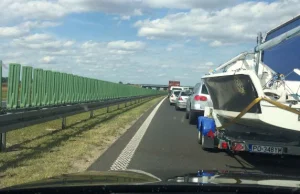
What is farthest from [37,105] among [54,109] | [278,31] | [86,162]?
[278,31]

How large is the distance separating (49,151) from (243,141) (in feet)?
14.9

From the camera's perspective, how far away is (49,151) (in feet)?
34.2

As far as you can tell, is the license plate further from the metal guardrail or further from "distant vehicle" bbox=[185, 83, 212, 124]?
"distant vehicle" bbox=[185, 83, 212, 124]

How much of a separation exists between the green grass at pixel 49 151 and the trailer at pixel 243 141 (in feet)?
8.74

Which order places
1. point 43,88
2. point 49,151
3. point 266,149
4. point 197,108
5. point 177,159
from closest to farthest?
point 266,149, point 177,159, point 49,151, point 43,88, point 197,108

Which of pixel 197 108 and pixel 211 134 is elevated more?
pixel 197 108

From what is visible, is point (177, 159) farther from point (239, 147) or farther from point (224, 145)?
point (239, 147)

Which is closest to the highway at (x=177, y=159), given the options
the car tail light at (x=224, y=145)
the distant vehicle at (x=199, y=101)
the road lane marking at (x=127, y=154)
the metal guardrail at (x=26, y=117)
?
the road lane marking at (x=127, y=154)

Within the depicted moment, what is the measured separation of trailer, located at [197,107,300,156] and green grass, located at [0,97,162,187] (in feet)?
8.74

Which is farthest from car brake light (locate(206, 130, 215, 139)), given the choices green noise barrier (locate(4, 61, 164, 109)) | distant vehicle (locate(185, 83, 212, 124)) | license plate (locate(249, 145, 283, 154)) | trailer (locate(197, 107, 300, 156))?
distant vehicle (locate(185, 83, 212, 124))

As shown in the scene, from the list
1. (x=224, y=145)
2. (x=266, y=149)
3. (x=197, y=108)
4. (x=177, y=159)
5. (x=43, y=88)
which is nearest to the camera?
(x=266, y=149)

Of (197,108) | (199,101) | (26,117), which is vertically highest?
(199,101)

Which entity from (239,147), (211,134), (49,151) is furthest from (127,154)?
(239,147)

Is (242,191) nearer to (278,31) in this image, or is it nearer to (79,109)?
(278,31)
